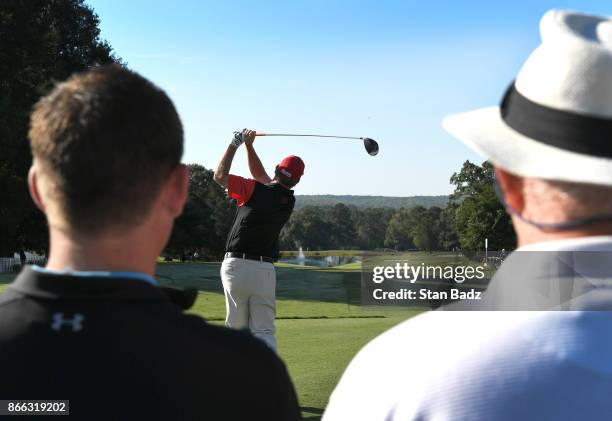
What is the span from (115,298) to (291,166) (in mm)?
6835

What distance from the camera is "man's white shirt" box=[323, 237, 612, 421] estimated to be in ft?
4.66

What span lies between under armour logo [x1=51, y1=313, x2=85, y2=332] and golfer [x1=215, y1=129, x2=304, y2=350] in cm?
669

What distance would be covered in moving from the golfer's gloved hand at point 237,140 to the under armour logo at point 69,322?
→ 7074 mm

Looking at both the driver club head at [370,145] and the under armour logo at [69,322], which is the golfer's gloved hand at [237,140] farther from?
the under armour logo at [69,322]

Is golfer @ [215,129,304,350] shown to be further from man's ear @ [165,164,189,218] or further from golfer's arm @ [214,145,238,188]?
man's ear @ [165,164,189,218]

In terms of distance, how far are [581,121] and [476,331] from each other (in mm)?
502

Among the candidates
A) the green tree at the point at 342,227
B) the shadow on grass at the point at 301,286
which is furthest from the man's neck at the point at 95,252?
the green tree at the point at 342,227

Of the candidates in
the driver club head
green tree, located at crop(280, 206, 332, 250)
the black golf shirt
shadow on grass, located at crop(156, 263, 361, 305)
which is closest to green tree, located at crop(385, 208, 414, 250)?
green tree, located at crop(280, 206, 332, 250)

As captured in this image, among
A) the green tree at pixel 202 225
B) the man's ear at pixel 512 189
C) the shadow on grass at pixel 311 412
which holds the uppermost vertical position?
the man's ear at pixel 512 189

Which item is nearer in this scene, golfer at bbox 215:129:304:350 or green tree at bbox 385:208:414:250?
golfer at bbox 215:129:304:350

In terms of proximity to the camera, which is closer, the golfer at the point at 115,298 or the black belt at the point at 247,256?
the golfer at the point at 115,298

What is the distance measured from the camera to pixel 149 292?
5.00ft

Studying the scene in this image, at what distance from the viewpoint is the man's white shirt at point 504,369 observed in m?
1.42

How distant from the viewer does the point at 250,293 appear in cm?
825
